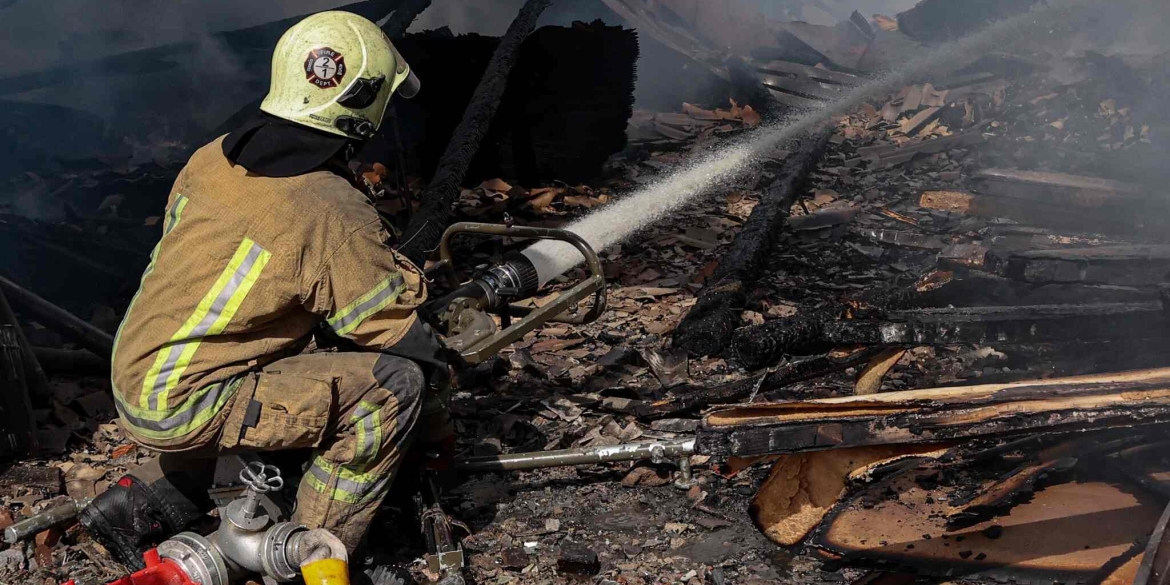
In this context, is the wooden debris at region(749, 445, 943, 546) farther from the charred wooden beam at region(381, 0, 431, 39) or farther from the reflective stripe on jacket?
the charred wooden beam at region(381, 0, 431, 39)

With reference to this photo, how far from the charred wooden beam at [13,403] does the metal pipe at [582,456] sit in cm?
204

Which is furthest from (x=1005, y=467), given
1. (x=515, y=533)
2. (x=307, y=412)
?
(x=307, y=412)

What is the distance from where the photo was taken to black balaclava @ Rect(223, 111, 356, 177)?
10.1ft

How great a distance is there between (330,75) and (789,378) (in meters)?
2.92

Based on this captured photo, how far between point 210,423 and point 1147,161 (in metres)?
9.49

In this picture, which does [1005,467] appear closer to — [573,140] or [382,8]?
[573,140]

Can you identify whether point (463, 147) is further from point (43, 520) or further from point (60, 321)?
point (43, 520)

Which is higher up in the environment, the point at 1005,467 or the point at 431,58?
the point at 431,58

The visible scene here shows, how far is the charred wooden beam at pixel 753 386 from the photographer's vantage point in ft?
16.0

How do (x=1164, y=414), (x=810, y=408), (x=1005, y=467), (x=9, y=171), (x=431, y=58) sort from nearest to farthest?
1. (x=1164, y=414)
2. (x=810, y=408)
3. (x=1005, y=467)
4. (x=9, y=171)
5. (x=431, y=58)

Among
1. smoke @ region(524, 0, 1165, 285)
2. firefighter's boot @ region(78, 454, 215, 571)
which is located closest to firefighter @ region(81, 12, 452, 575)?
firefighter's boot @ region(78, 454, 215, 571)

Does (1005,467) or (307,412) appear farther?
(1005,467)

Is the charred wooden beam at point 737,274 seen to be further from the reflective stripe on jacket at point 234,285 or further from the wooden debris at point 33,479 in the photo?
the wooden debris at point 33,479

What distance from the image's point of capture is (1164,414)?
3.03m
